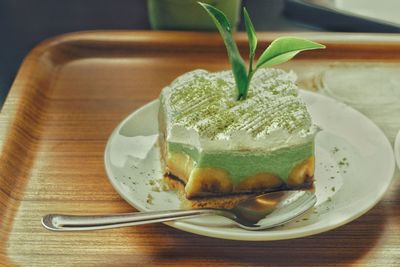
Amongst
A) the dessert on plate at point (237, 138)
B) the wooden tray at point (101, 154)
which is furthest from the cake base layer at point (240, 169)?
the wooden tray at point (101, 154)

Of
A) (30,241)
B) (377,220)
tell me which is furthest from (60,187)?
(377,220)

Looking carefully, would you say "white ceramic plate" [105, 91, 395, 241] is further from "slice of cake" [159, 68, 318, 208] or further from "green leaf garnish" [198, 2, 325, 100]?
"green leaf garnish" [198, 2, 325, 100]

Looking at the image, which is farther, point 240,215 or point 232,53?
point 232,53

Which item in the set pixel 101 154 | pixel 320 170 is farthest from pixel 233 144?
pixel 101 154

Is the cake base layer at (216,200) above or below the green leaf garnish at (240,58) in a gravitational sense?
below

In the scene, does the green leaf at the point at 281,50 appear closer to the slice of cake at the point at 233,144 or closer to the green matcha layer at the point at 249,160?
the slice of cake at the point at 233,144

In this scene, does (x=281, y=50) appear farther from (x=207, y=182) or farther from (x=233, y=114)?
(x=207, y=182)
